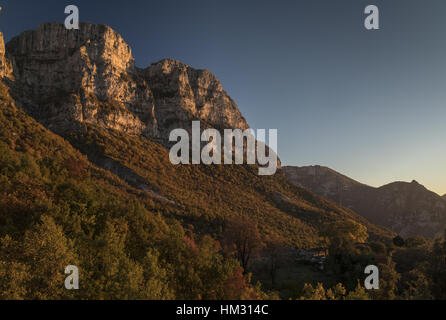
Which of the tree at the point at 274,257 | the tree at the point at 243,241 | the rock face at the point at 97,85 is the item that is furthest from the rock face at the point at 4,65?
the tree at the point at 274,257

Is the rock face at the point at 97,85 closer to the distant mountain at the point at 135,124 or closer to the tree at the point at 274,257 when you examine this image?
the distant mountain at the point at 135,124

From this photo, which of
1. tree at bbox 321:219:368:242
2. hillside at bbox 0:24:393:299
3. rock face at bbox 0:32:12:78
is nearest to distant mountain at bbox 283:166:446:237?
hillside at bbox 0:24:393:299

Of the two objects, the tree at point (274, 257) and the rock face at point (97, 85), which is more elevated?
the rock face at point (97, 85)

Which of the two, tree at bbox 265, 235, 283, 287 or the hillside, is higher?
the hillside

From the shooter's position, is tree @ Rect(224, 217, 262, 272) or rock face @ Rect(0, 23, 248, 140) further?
rock face @ Rect(0, 23, 248, 140)

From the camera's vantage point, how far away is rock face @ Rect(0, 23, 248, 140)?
325 feet

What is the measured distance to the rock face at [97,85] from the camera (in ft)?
325

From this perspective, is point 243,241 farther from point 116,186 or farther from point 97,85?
point 97,85

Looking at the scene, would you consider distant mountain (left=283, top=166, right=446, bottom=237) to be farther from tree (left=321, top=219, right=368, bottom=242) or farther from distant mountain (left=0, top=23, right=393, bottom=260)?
tree (left=321, top=219, right=368, bottom=242)

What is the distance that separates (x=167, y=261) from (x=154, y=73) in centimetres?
15088

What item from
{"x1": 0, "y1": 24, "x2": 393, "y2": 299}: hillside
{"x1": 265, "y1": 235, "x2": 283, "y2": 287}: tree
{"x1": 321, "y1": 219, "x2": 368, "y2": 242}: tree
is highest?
{"x1": 0, "y1": 24, "x2": 393, "y2": 299}: hillside

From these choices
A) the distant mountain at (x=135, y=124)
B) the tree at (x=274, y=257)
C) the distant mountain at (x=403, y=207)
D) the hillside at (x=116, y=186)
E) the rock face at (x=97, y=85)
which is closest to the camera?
the hillside at (x=116, y=186)

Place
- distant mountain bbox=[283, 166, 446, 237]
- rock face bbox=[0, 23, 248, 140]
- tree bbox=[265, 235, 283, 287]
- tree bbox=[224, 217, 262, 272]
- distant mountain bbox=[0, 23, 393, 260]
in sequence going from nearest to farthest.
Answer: tree bbox=[224, 217, 262, 272] < tree bbox=[265, 235, 283, 287] < distant mountain bbox=[0, 23, 393, 260] < rock face bbox=[0, 23, 248, 140] < distant mountain bbox=[283, 166, 446, 237]

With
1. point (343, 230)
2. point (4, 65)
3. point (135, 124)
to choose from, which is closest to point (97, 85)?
point (135, 124)
